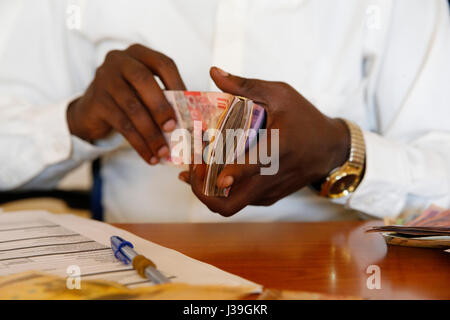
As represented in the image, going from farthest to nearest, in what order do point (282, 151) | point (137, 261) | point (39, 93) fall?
point (39, 93) → point (282, 151) → point (137, 261)

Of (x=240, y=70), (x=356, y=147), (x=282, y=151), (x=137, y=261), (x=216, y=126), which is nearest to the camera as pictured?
(x=137, y=261)

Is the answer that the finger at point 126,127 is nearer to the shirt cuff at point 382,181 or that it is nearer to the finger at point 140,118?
the finger at point 140,118

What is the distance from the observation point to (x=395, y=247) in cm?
56

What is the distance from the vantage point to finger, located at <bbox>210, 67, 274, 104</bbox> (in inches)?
21.9

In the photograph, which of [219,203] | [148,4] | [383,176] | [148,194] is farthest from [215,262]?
[148,4]

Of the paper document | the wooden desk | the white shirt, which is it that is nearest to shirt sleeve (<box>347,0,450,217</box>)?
the white shirt

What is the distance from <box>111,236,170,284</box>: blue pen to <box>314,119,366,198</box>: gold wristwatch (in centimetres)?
37

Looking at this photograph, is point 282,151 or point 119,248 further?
point 282,151

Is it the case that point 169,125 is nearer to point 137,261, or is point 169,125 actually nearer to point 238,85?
point 238,85

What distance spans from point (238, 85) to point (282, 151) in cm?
12

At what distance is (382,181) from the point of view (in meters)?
0.80

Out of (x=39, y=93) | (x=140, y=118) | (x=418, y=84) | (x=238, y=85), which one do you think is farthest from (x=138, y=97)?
(x=418, y=84)

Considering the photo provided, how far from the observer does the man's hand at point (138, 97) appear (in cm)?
64
